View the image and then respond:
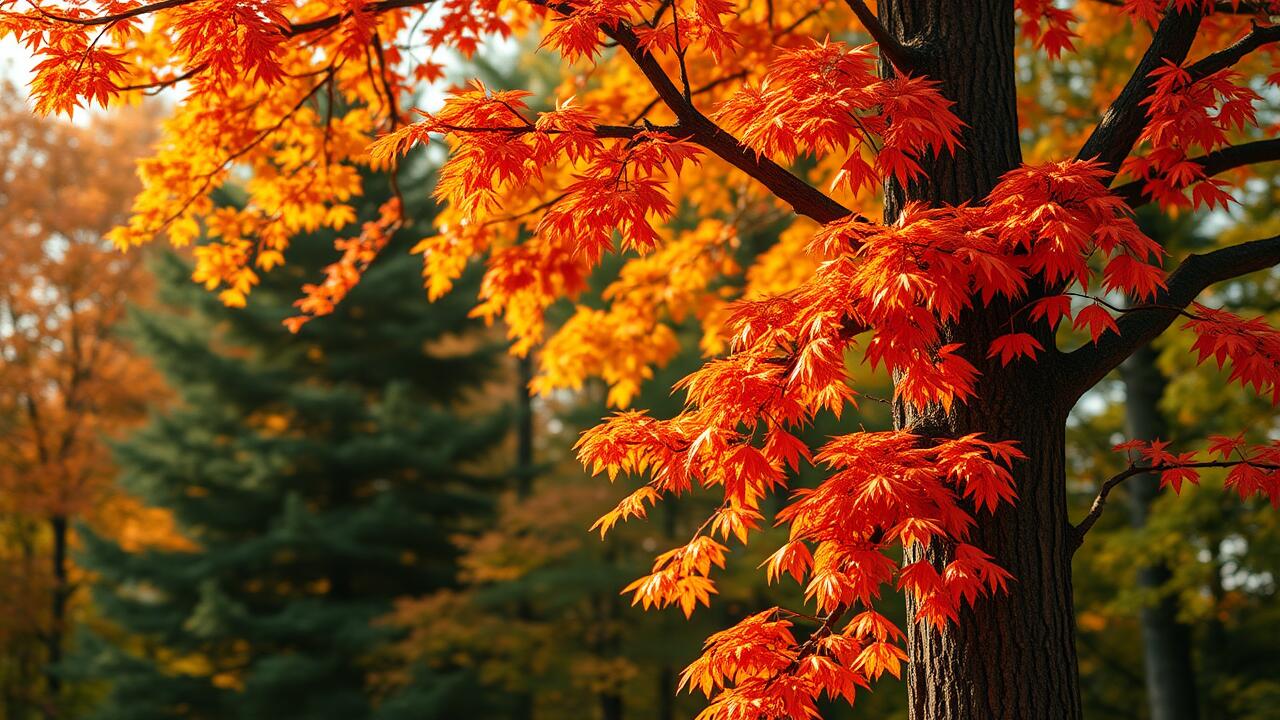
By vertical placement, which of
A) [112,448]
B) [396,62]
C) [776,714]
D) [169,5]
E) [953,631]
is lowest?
[776,714]

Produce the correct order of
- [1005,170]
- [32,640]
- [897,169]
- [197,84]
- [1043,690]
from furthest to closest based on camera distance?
[32,640]
[197,84]
[1005,170]
[1043,690]
[897,169]

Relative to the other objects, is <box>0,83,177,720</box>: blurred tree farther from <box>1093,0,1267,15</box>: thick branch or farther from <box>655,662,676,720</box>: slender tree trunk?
<box>1093,0,1267,15</box>: thick branch

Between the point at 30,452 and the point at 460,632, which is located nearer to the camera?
the point at 460,632

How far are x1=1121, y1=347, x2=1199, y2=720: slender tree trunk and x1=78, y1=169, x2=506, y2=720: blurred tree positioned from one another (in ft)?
29.3

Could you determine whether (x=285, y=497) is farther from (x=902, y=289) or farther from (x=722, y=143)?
(x=902, y=289)

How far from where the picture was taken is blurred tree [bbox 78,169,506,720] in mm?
14258

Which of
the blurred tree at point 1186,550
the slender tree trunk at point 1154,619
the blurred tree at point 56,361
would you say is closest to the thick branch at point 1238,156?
the blurred tree at point 1186,550

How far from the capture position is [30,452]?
19.0 metres

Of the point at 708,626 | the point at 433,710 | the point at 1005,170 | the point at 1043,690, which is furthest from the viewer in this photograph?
the point at 708,626

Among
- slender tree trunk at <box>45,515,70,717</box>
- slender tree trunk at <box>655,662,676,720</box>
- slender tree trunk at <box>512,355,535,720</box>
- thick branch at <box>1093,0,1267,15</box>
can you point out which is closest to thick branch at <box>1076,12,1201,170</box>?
thick branch at <box>1093,0,1267,15</box>

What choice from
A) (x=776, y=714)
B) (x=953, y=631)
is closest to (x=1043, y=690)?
(x=953, y=631)

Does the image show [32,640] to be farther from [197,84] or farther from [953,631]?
[953,631]

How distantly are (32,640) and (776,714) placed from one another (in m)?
19.5

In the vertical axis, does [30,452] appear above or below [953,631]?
above
